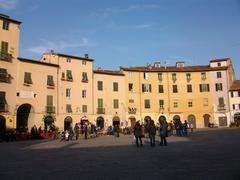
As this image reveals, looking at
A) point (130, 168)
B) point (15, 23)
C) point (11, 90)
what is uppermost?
point (15, 23)

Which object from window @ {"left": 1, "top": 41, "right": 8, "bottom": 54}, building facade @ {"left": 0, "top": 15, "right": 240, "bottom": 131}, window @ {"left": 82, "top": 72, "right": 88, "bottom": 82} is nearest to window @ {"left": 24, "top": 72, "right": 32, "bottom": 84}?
building facade @ {"left": 0, "top": 15, "right": 240, "bottom": 131}

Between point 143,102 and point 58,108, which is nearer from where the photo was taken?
point 58,108

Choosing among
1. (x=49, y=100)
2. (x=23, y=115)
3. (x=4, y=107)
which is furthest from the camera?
(x=49, y=100)

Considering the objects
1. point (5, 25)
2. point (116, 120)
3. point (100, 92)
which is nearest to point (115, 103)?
point (116, 120)

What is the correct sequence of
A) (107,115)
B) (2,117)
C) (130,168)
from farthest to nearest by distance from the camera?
(107,115), (2,117), (130,168)

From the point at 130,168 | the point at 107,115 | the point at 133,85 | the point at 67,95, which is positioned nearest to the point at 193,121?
the point at 133,85

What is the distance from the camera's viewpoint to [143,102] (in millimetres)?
59531

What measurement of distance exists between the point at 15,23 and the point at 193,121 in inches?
1544

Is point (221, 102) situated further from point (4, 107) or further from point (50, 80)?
point (4, 107)

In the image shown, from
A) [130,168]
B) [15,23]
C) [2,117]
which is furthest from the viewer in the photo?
[15,23]

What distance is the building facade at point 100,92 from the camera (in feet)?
133

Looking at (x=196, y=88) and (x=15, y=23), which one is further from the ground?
(x=15, y=23)

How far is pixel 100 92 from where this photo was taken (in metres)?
53.2

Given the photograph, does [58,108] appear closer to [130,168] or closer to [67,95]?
[67,95]
